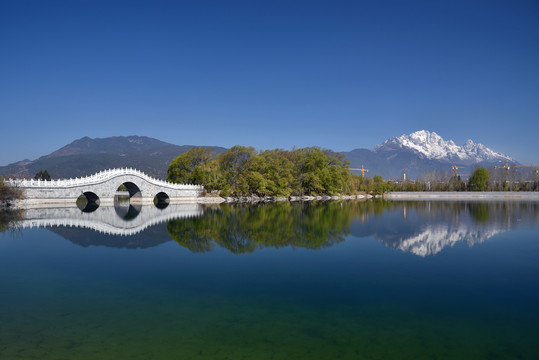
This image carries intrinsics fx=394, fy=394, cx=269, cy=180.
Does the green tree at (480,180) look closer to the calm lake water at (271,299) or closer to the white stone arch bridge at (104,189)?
the white stone arch bridge at (104,189)

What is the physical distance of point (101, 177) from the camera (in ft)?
125

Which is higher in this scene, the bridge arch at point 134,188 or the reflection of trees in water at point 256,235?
the bridge arch at point 134,188

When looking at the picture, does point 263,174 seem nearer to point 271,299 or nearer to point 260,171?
point 260,171

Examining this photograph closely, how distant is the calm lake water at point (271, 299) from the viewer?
17.0 feet

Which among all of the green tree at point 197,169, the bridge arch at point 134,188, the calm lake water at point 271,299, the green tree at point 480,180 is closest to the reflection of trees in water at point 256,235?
the calm lake water at point 271,299

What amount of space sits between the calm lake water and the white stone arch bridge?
2180cm

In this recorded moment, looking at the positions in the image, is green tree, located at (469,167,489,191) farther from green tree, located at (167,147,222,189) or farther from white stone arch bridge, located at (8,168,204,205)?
white stone arch bridge, located at (8,168,204,205)

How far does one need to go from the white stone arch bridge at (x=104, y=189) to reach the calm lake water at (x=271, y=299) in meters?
21.8

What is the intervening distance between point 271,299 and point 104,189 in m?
35.3

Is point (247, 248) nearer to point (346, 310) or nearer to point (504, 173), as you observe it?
point (346, 310)

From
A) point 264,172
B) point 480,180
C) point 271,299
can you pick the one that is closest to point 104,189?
point 264,172

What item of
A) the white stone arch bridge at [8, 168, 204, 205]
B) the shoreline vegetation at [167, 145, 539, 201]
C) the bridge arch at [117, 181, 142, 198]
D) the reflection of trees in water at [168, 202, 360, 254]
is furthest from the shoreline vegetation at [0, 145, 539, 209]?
the reflection of trees in water at [168, 202, 360, 254]

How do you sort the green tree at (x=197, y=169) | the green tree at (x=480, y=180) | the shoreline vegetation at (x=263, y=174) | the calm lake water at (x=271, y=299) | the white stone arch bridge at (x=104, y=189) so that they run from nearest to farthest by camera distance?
the calm lake water at (x=271, y=299), the white stone arch bridge at (x=104, y=189), the shoreline vegetation at (x=263, y=174), the green tree at (x=197, y=169), the green tree at (x=480, y=180)

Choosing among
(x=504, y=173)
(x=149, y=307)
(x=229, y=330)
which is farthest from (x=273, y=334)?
(x=504, y=173)
